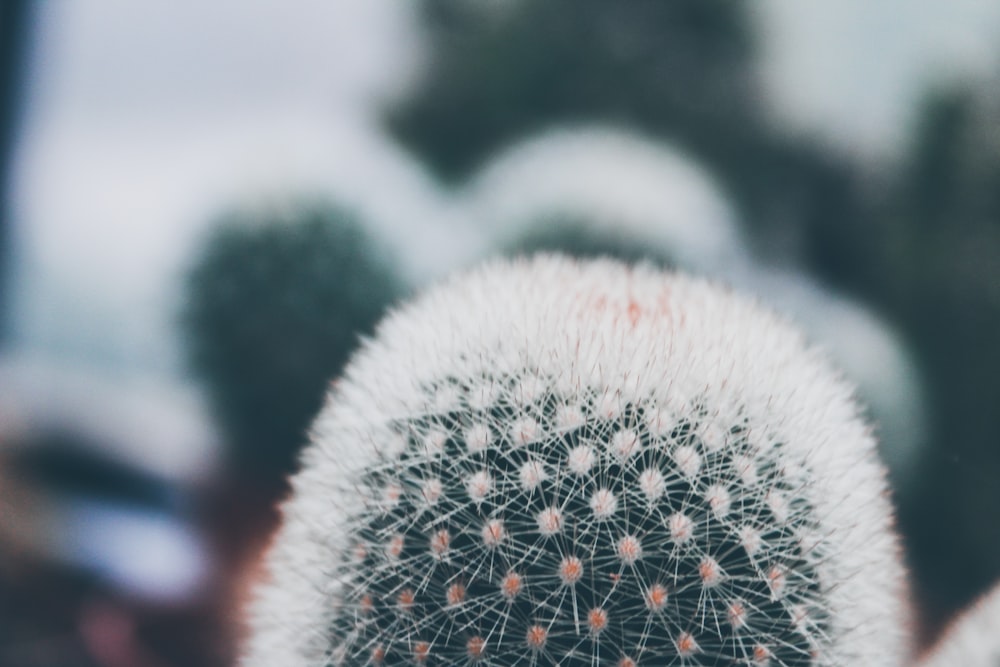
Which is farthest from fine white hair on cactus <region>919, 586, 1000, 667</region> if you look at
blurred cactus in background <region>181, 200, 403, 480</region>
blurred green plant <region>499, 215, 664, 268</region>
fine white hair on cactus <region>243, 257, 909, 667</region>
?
blurred cactus in background <region>181, 200, 403, 480</region>

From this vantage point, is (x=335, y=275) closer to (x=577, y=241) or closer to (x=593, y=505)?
(x=577, y=241)

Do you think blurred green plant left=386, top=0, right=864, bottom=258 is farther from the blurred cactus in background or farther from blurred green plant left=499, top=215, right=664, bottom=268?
the blurred cactus in background

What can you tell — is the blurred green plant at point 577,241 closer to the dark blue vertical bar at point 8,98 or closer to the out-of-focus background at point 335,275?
the out-of-focus background at point 335,275

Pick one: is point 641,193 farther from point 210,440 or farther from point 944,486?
point 210,440

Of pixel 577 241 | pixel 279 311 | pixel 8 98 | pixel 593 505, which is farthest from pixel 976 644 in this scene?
pixel 8 98

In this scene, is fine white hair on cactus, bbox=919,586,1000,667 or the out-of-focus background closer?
fine white hair on cactus, bbox=919,586,1000,667

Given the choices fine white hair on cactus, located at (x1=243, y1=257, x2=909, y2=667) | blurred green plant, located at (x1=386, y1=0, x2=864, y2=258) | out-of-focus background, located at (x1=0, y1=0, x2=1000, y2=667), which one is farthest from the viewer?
blurred green plant, located at (x1=386, y1=0, x2=864, y2=258)

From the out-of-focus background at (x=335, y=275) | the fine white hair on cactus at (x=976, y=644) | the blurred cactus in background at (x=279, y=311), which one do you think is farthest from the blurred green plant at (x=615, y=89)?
the fine white hair on cactus at (x=976, y=644)
